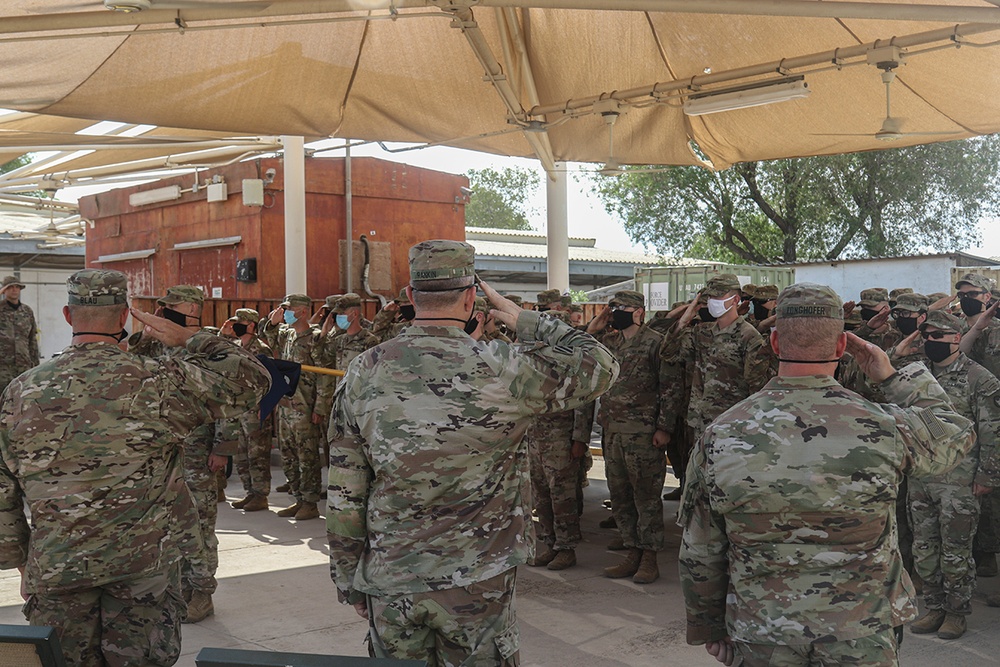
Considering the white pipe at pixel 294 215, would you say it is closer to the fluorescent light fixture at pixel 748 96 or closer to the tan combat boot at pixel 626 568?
the fluorescent light fixture at pixel 748 96

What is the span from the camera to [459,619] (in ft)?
9.64

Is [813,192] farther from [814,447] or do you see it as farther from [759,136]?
[814,447]

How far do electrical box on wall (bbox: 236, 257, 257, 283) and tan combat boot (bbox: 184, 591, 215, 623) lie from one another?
7378 mm

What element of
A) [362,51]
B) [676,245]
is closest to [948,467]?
[362,51]

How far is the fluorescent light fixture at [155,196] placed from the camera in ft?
46.1

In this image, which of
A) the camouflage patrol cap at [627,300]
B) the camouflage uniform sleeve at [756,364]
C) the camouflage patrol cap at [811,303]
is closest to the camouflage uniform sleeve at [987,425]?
the camouflage uniform sleeve at [756,364]

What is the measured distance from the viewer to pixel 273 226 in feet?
41.5

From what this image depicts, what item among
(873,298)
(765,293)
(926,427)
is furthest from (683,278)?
(926,427)

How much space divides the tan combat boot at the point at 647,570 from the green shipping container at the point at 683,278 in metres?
12.2

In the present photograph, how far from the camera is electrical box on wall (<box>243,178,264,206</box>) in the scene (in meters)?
12.4

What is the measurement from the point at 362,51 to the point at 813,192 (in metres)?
22.6

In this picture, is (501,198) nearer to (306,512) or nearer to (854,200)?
(854,200)

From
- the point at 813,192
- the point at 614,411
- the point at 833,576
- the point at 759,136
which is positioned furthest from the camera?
the point at 813,192

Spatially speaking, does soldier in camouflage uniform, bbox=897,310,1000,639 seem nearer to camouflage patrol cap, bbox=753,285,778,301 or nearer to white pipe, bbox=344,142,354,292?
camouflage patrol cap, bbox=753,285,778,301
